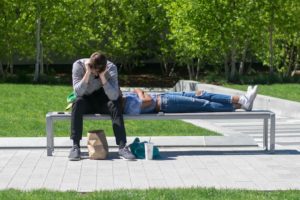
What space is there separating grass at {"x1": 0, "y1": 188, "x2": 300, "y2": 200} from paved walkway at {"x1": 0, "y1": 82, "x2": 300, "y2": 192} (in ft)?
1.28

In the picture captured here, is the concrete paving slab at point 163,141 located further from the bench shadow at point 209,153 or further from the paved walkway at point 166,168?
the bench shadow at point 209,153

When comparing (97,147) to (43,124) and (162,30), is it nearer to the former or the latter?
(43,124)

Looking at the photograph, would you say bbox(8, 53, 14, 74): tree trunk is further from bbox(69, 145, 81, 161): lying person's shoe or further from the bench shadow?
bbox(69, 145, 81, 161): lying person's shoe

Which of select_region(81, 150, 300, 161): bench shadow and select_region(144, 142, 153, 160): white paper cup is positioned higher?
select_region(144, 142, 153, 160): white paper cup

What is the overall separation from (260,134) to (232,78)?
14089mm

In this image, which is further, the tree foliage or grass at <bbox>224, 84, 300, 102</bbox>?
the tree foliage

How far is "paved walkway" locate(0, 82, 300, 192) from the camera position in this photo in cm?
722

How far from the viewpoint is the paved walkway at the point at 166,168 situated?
7.22 metres

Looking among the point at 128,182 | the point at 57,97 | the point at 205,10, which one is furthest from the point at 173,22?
the point at 128,182

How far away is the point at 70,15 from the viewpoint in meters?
27.1

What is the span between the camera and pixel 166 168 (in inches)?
322

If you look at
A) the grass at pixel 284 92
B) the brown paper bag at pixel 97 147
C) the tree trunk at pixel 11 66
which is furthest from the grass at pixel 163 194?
the tree trunk at pixel 11 66

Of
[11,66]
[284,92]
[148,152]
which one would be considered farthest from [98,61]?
[11,66]

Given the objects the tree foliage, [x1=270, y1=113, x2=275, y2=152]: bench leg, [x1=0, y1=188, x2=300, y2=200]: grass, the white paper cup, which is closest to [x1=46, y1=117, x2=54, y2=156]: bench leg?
the white paper cup
